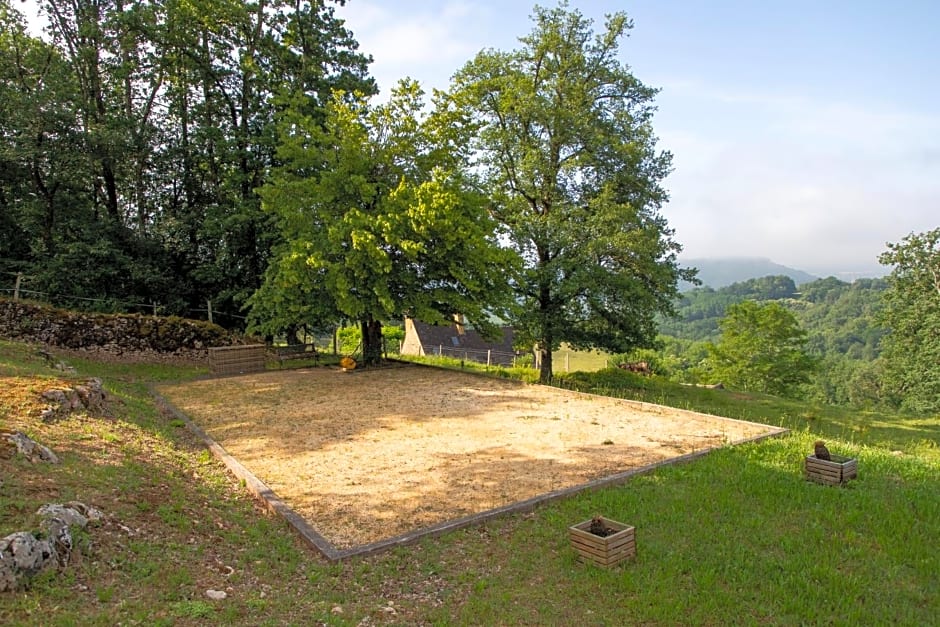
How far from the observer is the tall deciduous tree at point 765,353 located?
29.0 m

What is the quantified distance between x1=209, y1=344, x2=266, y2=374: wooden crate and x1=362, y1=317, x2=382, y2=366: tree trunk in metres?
2.82

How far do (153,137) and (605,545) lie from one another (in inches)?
714

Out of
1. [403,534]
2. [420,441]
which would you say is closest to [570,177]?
[420,441]

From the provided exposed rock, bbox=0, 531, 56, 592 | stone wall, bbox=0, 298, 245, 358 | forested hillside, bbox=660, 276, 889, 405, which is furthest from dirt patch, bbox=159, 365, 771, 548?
forested hillside, bbox=660, 276, 889, 405

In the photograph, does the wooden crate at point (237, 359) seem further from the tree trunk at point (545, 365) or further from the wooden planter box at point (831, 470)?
the wooden planter box at point (831, 470)

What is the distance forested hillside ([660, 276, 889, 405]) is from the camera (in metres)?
42.4

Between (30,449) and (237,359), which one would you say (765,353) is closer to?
(237,359)

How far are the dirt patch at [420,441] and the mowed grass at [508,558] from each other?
52 cm

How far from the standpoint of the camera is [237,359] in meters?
13.9

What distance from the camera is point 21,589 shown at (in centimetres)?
297

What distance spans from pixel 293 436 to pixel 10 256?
49.6 feet

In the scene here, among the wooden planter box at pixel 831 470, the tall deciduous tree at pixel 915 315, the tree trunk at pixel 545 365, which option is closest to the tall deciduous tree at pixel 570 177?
the tree trunk at pixel 545 365

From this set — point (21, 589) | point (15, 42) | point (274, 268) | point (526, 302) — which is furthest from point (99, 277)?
point (21, 589)

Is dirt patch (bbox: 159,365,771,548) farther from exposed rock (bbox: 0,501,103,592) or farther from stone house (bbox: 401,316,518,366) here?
stone house (bbox: 401,316,518,366)
